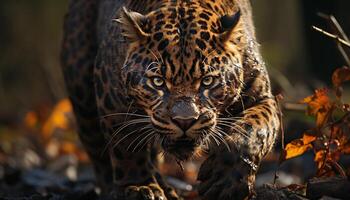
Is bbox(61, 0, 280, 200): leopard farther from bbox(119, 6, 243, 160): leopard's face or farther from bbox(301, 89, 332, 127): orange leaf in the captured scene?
bbox(301, 89, 332, 127): orange leaf

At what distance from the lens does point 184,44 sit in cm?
732

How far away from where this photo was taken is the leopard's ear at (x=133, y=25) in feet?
24.9

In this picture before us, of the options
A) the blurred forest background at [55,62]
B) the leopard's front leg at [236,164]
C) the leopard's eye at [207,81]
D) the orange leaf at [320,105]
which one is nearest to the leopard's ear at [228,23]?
the leopard's eye at [207,81]

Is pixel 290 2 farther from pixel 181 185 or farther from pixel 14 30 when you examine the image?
pixel 181 185

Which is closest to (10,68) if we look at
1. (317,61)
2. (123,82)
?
(317,61)

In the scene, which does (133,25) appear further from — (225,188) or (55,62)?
(55,62)

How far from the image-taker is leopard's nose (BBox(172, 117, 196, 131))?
22.7 ft

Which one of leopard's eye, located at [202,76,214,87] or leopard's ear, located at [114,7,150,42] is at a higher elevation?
leopard's ear, located at [114,7,150,42]

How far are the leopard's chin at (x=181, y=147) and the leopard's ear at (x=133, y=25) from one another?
0.86 metres

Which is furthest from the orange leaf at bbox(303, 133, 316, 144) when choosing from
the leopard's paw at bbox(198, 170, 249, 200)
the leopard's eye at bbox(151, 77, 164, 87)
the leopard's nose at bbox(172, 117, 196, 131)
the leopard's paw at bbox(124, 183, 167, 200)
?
the leopard's paw at bbox(124, 183, 167, 200)

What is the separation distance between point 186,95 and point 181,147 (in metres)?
0.42

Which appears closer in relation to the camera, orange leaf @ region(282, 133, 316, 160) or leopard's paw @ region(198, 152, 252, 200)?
leopard's paw @ region(198, 152, 252, 200)

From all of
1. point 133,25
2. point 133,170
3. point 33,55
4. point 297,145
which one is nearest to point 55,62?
point 33,55

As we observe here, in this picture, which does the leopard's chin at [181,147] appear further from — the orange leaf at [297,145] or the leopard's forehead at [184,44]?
the orange leaf at [297,145]
